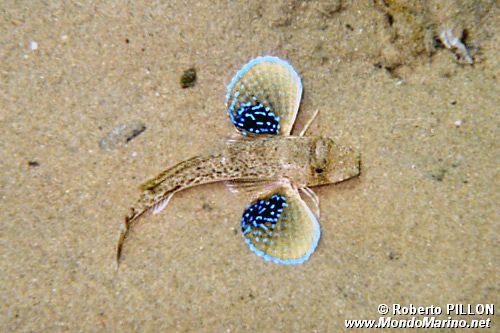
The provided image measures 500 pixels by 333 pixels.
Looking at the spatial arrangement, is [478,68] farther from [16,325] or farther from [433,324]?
[16,325]

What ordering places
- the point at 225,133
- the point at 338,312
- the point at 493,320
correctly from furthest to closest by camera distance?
1. the point at 225,133
2. the point at 338,312
3. the point at 493,320

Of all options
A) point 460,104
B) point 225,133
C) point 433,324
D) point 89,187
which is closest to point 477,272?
point 433,324

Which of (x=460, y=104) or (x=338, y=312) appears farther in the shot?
(x=460, y=104)

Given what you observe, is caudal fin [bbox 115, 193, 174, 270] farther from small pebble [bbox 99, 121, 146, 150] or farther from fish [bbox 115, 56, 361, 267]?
small pebble [bbox 99, 121, 146, 150]

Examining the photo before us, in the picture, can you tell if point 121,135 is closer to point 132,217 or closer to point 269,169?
point 132,217

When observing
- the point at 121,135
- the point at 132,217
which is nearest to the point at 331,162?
the point at 132,217

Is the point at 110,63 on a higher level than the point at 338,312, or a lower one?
higher

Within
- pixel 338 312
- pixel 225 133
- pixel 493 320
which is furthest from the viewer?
pixel 225 133
